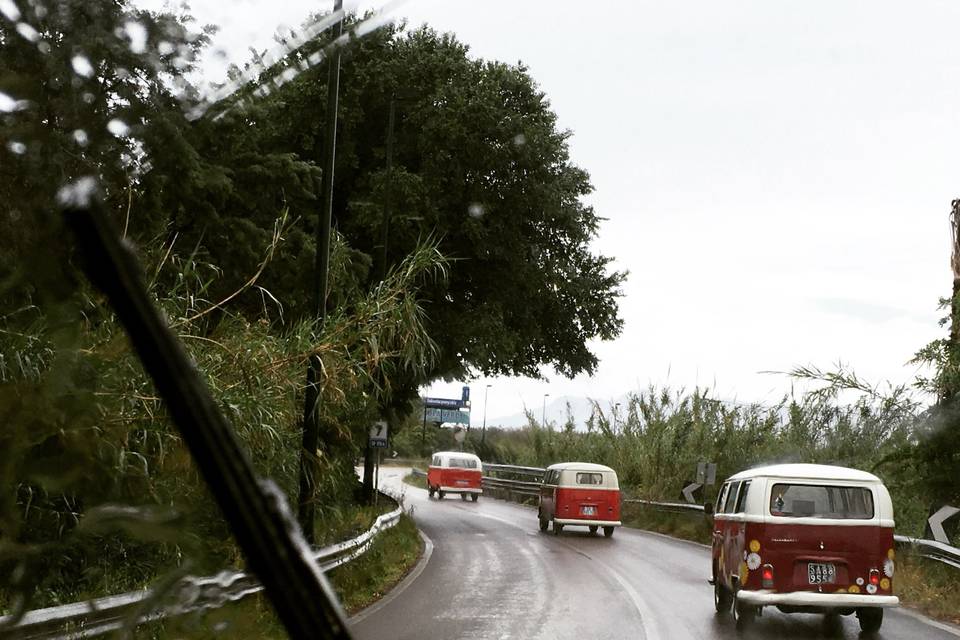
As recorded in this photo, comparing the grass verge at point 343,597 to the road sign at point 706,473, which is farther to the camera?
the road sign at point 706,473

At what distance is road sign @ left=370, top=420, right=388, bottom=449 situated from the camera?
28438 mm

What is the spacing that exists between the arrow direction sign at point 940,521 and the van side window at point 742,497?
538 cm

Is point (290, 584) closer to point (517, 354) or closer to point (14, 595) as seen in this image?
point (14, 595)

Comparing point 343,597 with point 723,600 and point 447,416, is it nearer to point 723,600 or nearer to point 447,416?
point 723,600

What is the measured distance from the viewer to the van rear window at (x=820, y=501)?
44.2ft

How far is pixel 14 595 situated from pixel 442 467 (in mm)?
49547

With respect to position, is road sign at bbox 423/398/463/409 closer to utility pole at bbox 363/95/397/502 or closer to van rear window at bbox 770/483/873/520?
utility pole at bbox 363/95/397/502

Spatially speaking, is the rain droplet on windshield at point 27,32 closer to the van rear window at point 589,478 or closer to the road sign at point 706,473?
the road sign at point 706,473

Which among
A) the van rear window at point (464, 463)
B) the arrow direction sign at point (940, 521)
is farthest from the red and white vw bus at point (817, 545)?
the van rear window at point (464, 463)

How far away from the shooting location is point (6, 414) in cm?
121

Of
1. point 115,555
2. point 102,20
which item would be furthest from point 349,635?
point 102,20

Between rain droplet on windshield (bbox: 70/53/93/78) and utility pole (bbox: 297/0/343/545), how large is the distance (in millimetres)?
327

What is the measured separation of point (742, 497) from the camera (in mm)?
14422

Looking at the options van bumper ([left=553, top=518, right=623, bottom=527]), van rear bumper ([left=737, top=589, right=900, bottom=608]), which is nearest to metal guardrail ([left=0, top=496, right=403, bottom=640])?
van rear bumper ([left=737, top=589, right=900, bottom=608])
